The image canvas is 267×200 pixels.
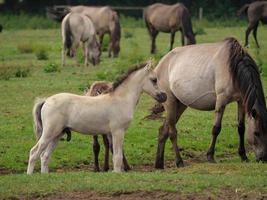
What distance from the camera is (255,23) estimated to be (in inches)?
1457

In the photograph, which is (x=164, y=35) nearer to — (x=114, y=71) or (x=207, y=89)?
(x=114, y=71)

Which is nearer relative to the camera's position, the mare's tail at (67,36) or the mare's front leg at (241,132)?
the mare's front leg at (241,132)

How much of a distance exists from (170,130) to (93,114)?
2620 millimetres

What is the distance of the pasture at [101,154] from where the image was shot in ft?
36.8

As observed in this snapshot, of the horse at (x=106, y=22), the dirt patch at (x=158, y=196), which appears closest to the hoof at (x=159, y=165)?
the dirt patch at (x=158, y=196)

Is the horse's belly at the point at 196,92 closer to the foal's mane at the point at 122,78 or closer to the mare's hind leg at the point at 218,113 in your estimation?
the mare's hind leg at the point at 218,113

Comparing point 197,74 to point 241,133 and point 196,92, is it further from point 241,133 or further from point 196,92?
point 241,133

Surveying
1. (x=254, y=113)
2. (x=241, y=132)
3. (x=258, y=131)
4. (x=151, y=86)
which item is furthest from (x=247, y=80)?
(x=151, y=86)

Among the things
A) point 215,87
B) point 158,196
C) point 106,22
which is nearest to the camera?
point 158,196

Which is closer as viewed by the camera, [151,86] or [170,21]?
[151,86]

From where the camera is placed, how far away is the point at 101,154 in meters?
16.1

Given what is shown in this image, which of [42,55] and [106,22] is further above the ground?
[106,22]

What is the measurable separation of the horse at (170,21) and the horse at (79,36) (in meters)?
3.27

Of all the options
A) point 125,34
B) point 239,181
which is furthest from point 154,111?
point 125,34
